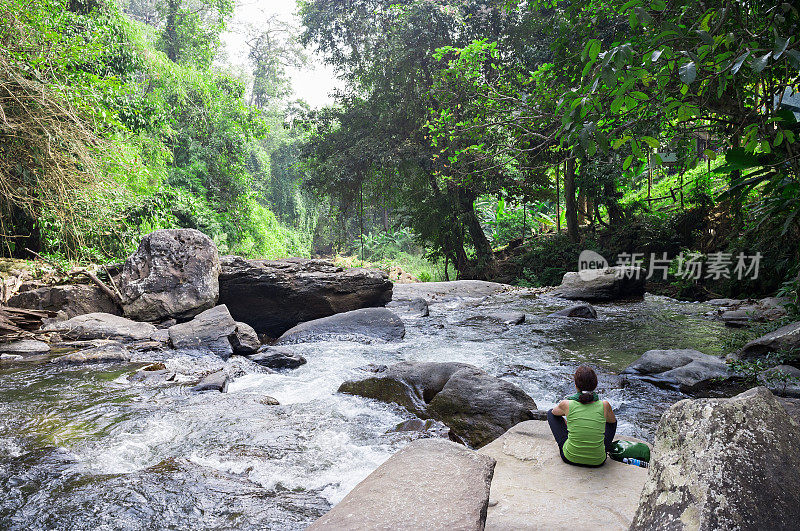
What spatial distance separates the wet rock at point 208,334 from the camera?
711 cm

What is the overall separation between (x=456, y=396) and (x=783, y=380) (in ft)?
10.2

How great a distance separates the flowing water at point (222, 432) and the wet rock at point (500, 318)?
1.86 m

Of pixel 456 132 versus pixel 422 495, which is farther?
pixel 456 132

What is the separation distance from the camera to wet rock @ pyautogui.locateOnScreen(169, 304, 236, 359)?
7.11 m

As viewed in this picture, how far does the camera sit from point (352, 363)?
Result: 6.60 meters

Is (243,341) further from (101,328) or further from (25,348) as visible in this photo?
(25,348)

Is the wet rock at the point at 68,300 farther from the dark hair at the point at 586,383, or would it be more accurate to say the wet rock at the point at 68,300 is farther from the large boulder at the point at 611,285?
the large boulder at the point at 611,285

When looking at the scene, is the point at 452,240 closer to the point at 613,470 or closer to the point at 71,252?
the point at 71,252

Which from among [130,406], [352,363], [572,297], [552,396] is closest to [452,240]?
[572,297]

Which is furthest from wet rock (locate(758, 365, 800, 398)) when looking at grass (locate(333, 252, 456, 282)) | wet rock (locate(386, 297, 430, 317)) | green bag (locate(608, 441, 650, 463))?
grass (locate(333, 252, 456, 282))

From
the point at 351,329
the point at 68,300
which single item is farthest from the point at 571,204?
the point at 68,300

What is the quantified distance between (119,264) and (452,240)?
11381 millimetres

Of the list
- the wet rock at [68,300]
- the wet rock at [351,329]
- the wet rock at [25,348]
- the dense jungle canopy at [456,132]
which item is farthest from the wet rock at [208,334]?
the dense jungle canopy at [456,132]

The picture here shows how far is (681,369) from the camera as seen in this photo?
5410 millimetres
